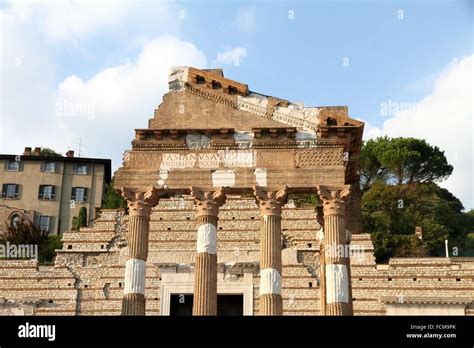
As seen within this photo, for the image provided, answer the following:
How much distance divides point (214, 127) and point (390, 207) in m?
24.8

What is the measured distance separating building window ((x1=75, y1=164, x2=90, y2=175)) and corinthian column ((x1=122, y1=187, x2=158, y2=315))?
34.6 m

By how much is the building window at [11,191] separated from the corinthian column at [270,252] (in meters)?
37.4

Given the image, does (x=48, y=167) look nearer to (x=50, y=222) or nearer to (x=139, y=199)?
(x=50, y=222)

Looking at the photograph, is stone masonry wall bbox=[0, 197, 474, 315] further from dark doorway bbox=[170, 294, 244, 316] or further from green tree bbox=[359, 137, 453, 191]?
green tree bbox=[359, 137, 453, 191]

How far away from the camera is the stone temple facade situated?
25812 millimetres

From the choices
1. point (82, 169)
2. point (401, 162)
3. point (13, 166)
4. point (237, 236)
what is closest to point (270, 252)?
point (237, 236)

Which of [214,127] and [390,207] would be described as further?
[390,207]

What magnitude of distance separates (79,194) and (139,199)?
34.2 meters

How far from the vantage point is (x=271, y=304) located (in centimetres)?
2478

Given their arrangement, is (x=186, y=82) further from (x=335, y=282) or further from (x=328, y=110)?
(x=335, y=282)

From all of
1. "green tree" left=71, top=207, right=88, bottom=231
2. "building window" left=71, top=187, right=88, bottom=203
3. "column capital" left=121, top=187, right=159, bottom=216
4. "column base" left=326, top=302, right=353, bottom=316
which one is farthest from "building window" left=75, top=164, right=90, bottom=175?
"column base" left=326, top=302, right=353, bottom=316

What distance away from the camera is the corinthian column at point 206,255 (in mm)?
25141
